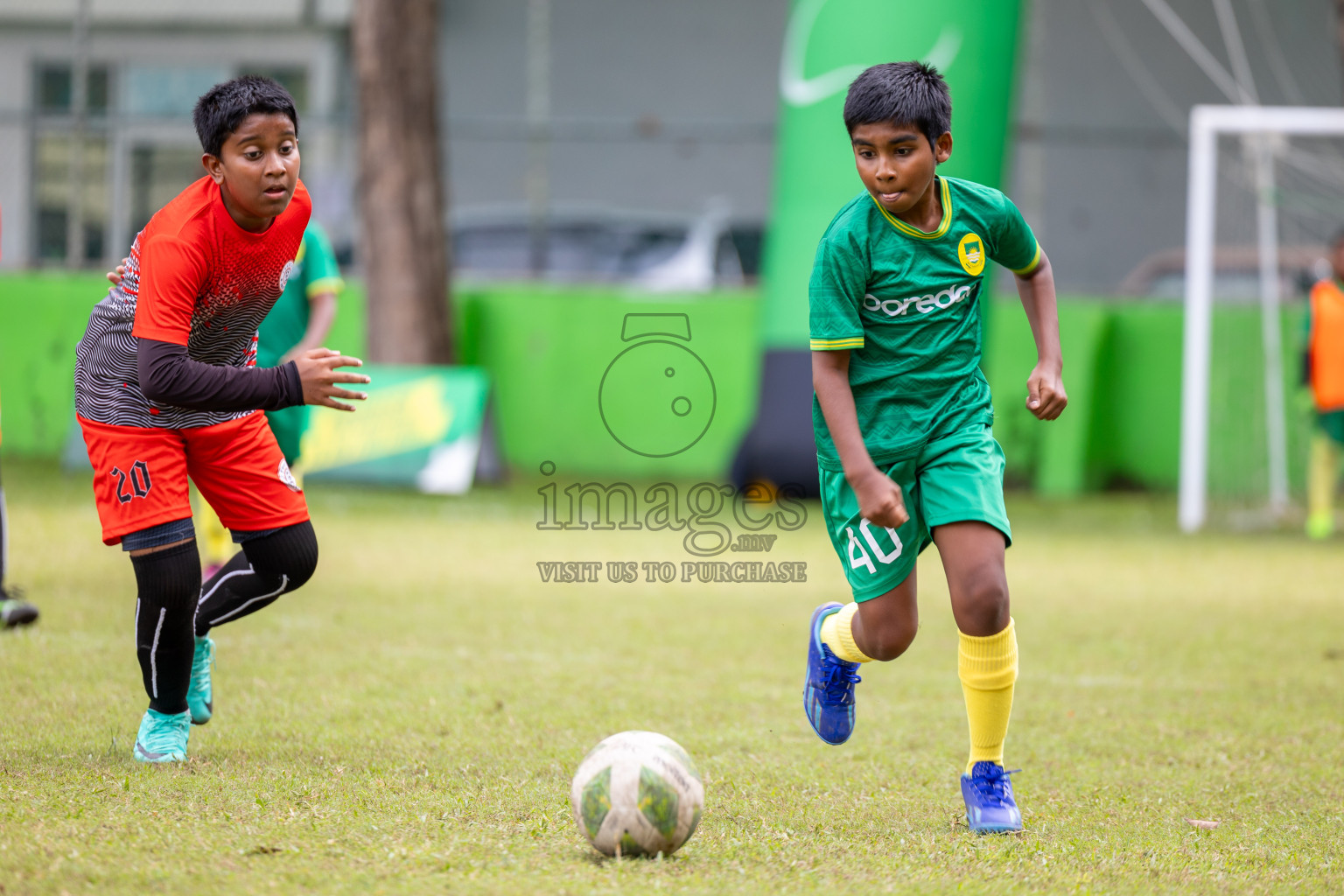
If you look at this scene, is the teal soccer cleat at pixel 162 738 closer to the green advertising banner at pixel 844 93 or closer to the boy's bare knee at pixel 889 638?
the boy's bare knee at pixel 889 638

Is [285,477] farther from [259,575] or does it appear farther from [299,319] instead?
[299,319]

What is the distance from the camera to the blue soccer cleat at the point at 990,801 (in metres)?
3.76

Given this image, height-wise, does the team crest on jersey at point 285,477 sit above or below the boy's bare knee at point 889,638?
above

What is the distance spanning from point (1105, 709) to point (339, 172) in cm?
1294

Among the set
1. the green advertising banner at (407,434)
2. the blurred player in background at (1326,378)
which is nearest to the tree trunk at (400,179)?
the green advertising banner at (407,434)

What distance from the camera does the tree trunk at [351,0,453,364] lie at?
12.6 meters

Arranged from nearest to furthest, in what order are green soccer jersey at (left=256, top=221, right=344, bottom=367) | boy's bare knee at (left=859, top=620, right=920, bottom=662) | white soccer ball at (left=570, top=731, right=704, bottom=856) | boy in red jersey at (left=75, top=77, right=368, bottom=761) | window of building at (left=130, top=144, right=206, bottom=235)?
white soccer ball at (left=570, top=731, right=704, bottom=856) → boy in red jersey at (left=75, top=77, right=368, bottom=761) → boy's bare knee at (left=859, top=620, right=920, bottom=662) → green soccer jersey at (left=256, top=221, right=344, bottom=367) → window of building at (left=130, top=144, right=206, bottom=235)

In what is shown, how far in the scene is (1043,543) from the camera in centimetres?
1016

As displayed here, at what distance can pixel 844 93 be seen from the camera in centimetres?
1121

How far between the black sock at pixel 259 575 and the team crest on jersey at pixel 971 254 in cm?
206

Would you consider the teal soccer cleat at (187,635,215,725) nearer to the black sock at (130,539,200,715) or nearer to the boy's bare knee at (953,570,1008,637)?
the black sock at (130,539,200,715)

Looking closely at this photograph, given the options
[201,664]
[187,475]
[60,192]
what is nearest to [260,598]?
[201,664]

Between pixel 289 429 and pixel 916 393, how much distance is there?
3743mm

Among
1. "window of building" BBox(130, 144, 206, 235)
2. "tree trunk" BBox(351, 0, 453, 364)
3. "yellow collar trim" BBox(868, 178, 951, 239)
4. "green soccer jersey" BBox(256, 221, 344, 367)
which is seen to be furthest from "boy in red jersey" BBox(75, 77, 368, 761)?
"window of building" BBox(130, 144, 206, 235)
